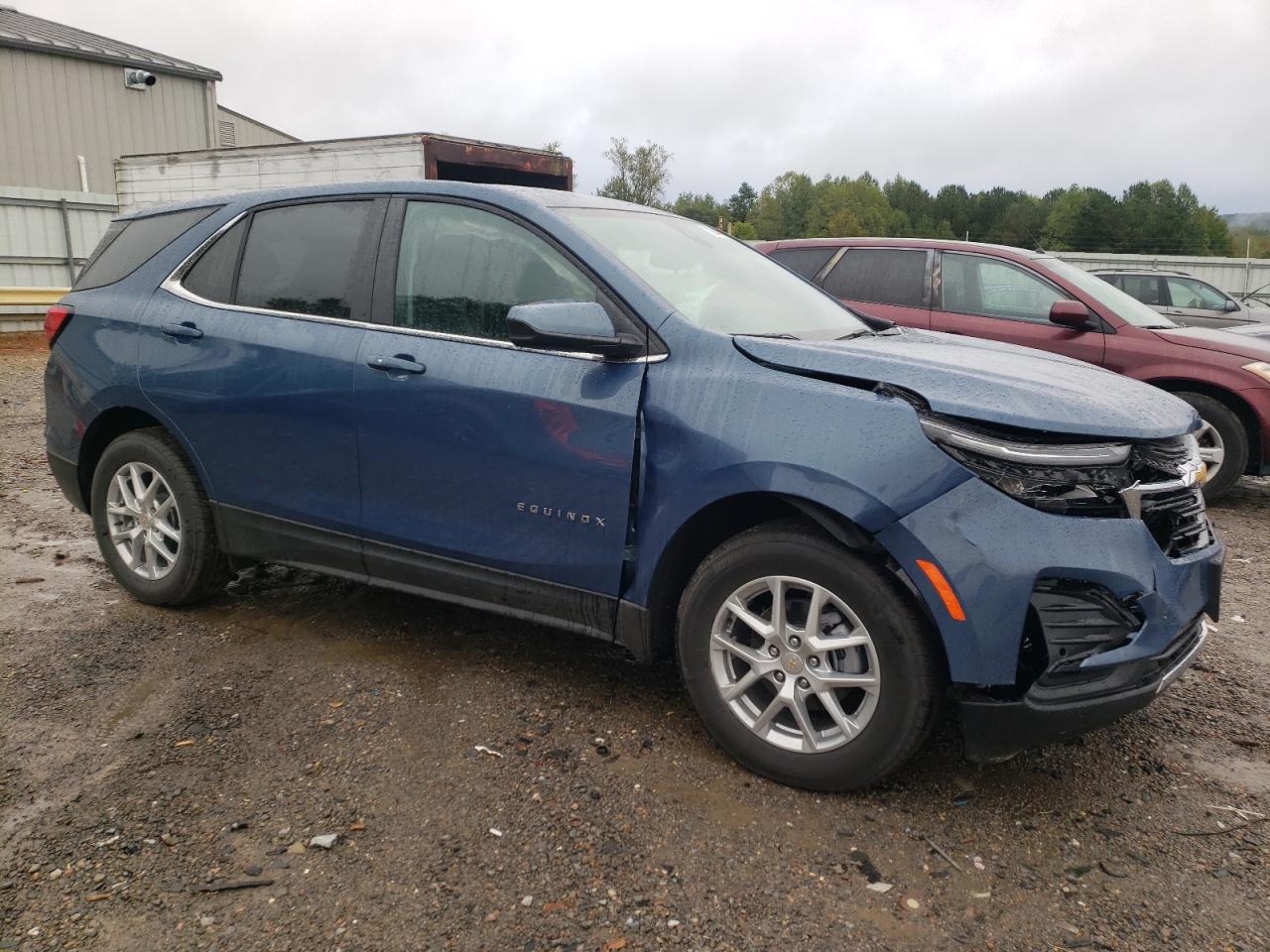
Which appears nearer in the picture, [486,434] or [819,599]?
[819,599]

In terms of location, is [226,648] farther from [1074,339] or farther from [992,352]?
[1074,339]

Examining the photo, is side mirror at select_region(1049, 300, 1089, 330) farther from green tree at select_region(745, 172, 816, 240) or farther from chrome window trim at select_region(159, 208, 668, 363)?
green tree at select_region(745, 172, 816, 240)

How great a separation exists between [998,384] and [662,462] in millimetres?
992

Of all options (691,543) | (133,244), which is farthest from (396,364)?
(133,244)

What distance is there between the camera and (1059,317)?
700 centimetres

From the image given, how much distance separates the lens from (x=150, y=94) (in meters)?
24.6

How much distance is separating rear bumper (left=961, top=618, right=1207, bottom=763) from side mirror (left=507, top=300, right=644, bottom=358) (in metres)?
1.46

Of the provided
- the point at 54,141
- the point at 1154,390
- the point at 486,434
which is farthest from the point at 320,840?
the point at 54,141

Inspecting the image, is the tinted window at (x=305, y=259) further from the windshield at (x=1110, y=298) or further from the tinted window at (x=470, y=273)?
the windshield at (x=1110, y=298)

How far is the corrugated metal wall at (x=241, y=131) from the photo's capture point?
93.9 feet

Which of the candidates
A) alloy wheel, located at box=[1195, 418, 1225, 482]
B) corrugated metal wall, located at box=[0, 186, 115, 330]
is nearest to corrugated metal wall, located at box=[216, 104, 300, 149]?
corrugated metal wall, located at box=[0, 186, 115, 330]

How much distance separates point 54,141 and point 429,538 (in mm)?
24153

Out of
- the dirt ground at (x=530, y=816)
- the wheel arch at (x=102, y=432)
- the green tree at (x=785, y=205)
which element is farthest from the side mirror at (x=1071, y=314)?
the green tree at (x=785, y=205)

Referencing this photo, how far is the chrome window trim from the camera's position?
10.7ft
